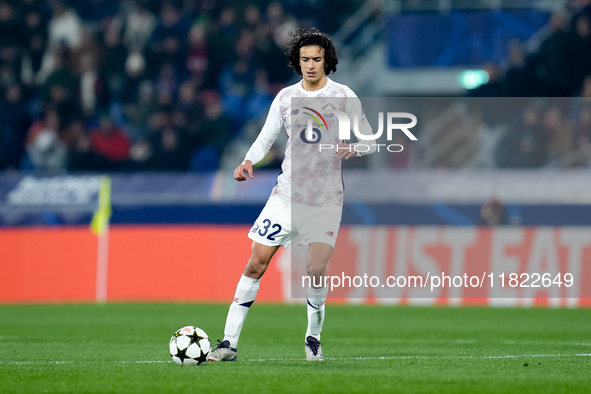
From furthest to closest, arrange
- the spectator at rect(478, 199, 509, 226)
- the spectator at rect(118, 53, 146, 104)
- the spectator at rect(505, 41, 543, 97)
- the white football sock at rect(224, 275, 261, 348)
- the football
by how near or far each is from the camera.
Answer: the spectator at rect(118, 53, 146, 104) → the spectator at rect(505, 41, 543, 97) → the spectator at rect(478, 199, 509, 226) → the white football sock at rect(224, 275, 261, 348) → the football

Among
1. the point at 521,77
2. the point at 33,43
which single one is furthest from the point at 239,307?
the point at 33,43

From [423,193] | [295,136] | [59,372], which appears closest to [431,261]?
[423,193]

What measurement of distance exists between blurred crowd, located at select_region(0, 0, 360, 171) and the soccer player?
35.4 ft

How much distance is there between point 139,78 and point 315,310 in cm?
1319

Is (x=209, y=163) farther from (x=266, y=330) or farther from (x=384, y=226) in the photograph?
(x=266, y=330)

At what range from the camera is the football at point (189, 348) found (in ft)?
22.2

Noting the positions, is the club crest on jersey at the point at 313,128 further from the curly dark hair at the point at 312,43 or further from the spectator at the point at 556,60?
the spectator at the point at 556,60

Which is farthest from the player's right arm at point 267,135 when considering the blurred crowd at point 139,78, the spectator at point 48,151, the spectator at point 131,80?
the spectator at point 131,80

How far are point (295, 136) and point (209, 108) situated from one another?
11485 millimetres

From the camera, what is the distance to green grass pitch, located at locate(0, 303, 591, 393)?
5.82 meters

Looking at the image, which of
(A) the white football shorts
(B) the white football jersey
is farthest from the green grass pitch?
(B) the white football jersey

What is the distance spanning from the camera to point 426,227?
582 inches

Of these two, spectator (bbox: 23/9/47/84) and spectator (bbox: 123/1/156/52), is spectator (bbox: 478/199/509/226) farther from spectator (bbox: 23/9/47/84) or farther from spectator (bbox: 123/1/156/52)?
spectator (bbox: 23/9/47/84)

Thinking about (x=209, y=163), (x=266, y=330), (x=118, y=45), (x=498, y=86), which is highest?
(x=118, y=45)
